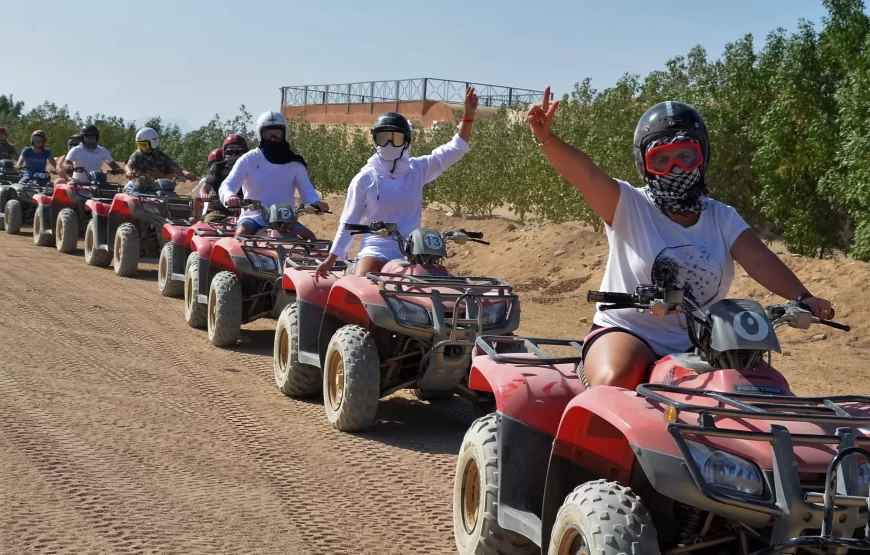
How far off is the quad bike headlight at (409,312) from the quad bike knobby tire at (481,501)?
250 centimetres

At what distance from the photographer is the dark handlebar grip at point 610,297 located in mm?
4102

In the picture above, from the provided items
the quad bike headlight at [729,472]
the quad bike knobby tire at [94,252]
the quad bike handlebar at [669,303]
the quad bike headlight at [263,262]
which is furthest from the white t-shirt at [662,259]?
the quad bike knobby tire at [94,252]

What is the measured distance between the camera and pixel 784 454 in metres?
3.38

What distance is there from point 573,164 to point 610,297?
74 cm

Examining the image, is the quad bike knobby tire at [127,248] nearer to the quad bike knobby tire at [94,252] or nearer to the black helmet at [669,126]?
the quad bike knobby tire at [94,252]

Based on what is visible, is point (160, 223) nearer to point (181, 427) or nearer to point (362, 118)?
point (181, 427)

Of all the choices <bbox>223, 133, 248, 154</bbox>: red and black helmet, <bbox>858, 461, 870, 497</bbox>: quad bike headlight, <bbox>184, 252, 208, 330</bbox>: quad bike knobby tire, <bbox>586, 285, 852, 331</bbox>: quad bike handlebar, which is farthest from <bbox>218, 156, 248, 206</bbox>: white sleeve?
<bbox>858, 461, 870, 497</bbox>: quad bike headlight

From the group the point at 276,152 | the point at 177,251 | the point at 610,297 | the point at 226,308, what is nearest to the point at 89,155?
the point at 177,251

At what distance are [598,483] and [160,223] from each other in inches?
540

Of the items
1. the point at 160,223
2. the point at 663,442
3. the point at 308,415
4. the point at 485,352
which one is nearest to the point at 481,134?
the point at 160,223

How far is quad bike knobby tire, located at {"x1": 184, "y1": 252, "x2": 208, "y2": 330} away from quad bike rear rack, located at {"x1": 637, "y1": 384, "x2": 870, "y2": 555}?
8.86 m

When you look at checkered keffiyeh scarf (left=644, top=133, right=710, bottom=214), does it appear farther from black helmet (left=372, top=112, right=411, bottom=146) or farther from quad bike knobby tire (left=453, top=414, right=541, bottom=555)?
black helmet (left=372, top=112, right=411, bottom=146)

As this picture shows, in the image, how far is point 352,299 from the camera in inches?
312

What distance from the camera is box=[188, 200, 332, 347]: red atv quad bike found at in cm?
1073
